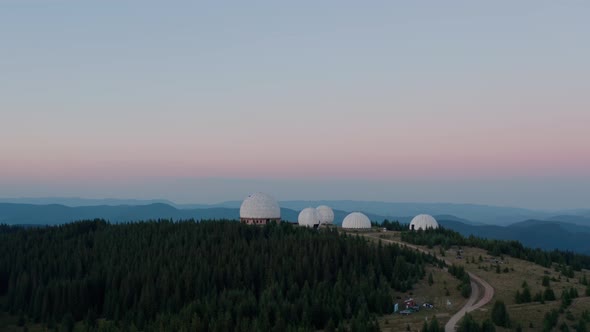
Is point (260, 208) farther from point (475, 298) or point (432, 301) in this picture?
point (475, 298)

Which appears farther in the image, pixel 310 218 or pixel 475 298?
pixel 310 218

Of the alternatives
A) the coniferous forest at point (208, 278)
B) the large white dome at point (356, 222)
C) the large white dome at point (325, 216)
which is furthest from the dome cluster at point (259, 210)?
the large white dome at point (356, 222)

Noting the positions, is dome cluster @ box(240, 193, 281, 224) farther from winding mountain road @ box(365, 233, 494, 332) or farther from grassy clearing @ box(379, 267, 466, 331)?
winding mountain road @ box(365, 233, 494, 332)

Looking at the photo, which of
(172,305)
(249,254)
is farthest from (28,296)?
(249,254)

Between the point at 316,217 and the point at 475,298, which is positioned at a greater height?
the point at 316,217

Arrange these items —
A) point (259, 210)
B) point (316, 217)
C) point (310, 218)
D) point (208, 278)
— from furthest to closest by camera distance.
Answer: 1. point (316, 217)
2. point (310, 218)
3. point (259, 210)
4. point (208, 278)

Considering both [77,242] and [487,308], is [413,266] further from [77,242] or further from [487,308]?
[77,242]

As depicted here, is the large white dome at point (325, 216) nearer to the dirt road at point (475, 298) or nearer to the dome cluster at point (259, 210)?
the dome cluster at point (259, 210)

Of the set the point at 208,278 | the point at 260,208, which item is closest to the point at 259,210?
the point at 260,208
